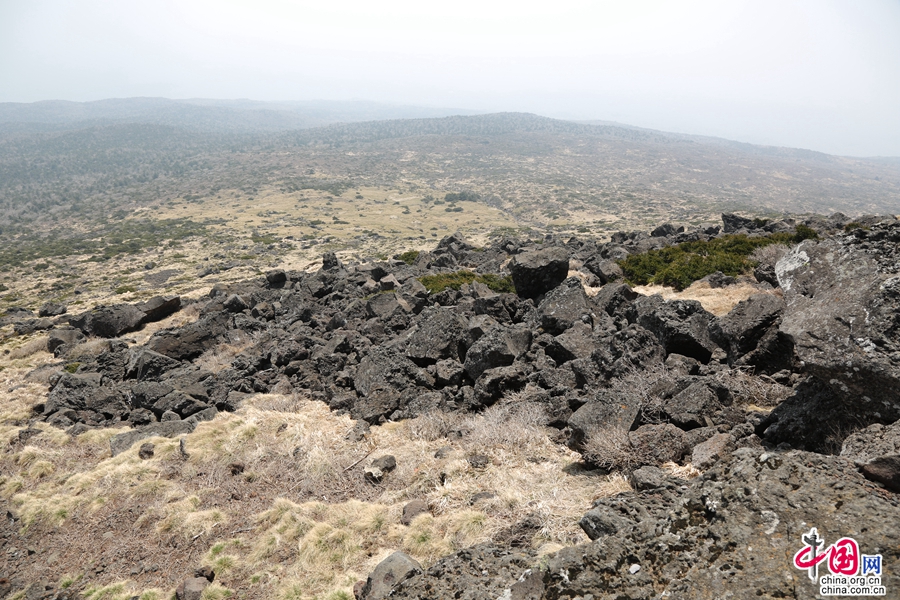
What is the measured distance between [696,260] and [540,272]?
7.99 metres

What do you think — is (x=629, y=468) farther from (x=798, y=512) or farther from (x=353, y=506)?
(x=353, y=506)

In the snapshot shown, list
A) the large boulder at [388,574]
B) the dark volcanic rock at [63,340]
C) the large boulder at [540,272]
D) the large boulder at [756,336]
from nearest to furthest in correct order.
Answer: the large boulder at [388,574] → the large boulder at [756,336] → the large boulder at [540,272] → the dark volcanic rock at [63,340]

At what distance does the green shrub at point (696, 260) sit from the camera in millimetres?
18312

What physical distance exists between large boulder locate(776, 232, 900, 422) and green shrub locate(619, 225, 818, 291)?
11.6 meters

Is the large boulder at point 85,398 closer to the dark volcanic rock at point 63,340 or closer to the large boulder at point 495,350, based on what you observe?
the dark volcanic rock at point 63,340

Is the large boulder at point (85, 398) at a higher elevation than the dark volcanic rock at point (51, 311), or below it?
higher

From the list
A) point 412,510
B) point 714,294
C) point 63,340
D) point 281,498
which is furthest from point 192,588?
point 63,340

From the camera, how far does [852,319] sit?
551 cm

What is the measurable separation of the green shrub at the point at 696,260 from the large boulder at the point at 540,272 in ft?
16.5

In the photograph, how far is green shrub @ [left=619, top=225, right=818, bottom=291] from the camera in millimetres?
18312

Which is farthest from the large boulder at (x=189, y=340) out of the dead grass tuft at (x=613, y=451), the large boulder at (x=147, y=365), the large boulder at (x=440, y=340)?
the dead grass tuft at (x=613, y=451)

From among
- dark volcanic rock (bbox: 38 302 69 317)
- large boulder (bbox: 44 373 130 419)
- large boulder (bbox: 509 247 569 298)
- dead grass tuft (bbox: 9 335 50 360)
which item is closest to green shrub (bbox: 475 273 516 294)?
large boulder (bbox: 509 247 569 298)

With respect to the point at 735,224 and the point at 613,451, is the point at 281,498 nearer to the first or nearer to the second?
the point at 613,451

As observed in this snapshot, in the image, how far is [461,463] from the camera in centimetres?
859
